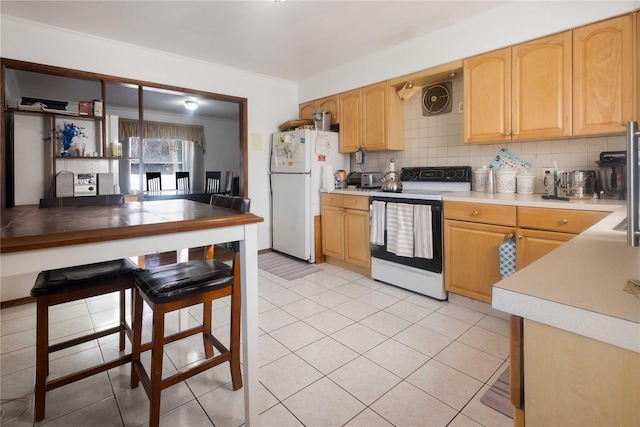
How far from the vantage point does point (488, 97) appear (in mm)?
2660

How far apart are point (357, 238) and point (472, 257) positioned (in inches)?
48.2

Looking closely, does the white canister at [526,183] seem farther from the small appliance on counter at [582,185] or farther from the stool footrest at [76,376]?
the stool footrest at [76,376]

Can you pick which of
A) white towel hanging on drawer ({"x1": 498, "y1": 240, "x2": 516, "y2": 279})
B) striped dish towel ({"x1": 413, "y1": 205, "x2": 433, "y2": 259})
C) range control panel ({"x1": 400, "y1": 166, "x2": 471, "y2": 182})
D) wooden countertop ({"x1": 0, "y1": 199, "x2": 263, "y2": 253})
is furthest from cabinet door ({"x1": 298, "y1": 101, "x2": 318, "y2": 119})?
wooden countertop ({"x1": 0, "y1": 199, "x2": 263, "y2": 253})

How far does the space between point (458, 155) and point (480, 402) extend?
2.25 metres

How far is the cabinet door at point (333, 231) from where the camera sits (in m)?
3.65

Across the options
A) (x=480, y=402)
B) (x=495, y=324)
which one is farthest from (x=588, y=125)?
(x=480, y=402)

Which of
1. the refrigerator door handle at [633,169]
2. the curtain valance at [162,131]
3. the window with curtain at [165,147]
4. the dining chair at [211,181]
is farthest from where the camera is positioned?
the dining chair at [211,181]

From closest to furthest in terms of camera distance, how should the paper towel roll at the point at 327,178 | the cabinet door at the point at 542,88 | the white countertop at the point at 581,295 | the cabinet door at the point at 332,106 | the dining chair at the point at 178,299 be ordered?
the white countertop at the point at 581,295 < the dining chair at the point at 178,299 < the cabinet door at the point at 542,88 < the paper towel roll at the point at 327,178 < the cabinet door at the point at 332,106

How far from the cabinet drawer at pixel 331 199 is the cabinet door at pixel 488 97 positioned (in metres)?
1.41

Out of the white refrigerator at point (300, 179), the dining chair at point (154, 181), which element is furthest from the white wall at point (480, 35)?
the dining chair at point (154, 181)

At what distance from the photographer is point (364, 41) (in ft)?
10.4

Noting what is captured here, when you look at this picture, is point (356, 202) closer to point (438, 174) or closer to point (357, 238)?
point (357, 238)

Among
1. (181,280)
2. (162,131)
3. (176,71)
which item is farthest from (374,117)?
(162,131)

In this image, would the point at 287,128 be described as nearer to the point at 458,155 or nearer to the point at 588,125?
the point at 458,155
